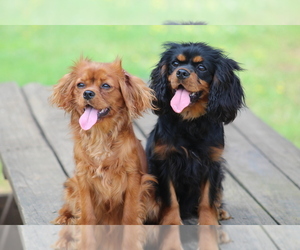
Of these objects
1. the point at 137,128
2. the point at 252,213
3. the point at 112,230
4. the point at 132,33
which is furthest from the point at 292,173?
the point at 132,33

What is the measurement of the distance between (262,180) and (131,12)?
59.4 inches

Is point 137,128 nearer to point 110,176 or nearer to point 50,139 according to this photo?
point 50,139

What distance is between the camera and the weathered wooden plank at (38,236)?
2992 mm

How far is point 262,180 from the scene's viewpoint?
3.98 metres

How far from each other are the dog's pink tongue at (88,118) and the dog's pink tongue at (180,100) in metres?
0.44

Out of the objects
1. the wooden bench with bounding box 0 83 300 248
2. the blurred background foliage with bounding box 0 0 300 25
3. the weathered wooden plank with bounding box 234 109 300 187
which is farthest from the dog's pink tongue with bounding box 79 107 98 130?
the weathered wooden plank with bounding box 234 109 300 187

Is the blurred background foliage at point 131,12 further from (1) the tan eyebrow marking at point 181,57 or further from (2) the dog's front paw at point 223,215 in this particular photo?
(2) the dog's front paw at point 223,215

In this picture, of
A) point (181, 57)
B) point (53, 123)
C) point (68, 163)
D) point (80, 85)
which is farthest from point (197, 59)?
point (53, 123)

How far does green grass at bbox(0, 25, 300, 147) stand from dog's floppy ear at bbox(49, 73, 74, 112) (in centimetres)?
398

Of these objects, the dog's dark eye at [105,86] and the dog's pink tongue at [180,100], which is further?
the dog's pink tongue at [180,100]

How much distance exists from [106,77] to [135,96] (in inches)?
7.6

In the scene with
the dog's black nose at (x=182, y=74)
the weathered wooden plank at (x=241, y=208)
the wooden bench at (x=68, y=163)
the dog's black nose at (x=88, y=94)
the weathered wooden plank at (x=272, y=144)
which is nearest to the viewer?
the dog's black nose at (x=88, y=94)

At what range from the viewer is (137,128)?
15.4 ft

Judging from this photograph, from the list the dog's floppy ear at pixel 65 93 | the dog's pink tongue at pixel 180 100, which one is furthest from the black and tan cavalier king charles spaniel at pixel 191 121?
the dog's floppy ear at pixel 65 93
